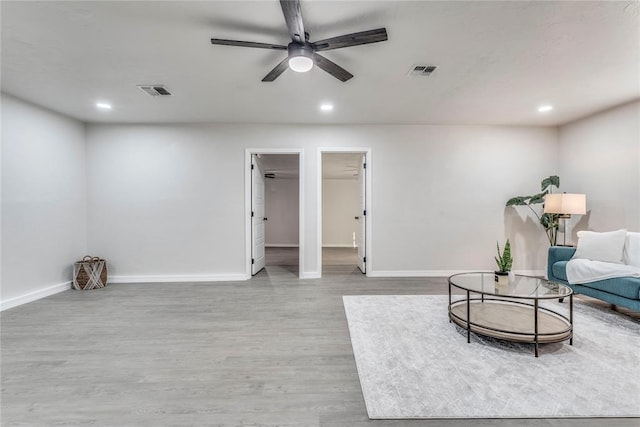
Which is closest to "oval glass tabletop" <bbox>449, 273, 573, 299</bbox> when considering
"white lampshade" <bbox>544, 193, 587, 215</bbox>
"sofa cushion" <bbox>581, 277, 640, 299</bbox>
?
"sofa cushion" <bbox>581, 277, 640, 299</bbox>

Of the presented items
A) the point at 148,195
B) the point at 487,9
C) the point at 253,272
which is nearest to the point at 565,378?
the point at 487,9

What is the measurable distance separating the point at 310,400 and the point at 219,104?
3.71 meters

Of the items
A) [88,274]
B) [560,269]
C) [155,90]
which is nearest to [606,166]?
[560,269]

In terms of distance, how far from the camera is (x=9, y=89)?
3.44m

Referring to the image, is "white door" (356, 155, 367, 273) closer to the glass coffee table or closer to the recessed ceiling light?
the glass coffee table

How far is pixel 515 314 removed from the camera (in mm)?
2719

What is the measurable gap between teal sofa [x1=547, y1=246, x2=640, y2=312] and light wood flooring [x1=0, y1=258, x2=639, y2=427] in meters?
1.85

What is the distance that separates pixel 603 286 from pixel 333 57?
3741 millimetres

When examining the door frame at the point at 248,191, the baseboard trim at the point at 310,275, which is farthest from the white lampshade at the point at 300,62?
the baseboard trim at the point at 310,275

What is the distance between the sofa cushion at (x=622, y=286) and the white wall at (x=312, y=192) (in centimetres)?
189

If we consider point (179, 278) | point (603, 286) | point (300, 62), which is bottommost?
point (179, 278)

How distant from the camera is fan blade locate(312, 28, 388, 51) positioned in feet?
6.48

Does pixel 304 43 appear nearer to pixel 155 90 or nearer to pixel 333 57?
pixel 333 57

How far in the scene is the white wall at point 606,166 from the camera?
3855 mm
